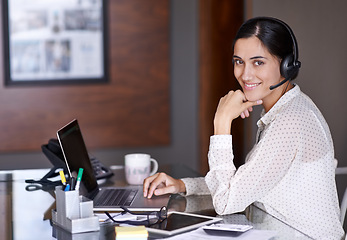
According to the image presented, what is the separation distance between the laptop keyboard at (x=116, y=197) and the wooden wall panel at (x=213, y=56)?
95.4 inches

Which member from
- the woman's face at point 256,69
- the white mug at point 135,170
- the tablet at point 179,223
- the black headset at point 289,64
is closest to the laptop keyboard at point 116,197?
the white mug at point 135,170

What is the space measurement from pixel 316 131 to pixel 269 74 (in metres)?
0.24

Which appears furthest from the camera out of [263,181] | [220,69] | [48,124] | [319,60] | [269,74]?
[220,69]

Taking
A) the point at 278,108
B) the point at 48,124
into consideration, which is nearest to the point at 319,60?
the point at 278,108

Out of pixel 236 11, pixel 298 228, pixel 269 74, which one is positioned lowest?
pixel 298 228

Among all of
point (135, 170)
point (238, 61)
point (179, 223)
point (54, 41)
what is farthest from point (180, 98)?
point (179, 223)

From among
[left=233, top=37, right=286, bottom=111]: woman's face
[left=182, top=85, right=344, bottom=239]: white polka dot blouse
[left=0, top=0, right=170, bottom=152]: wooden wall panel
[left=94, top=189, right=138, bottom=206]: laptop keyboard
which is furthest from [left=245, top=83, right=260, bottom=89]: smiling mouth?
[left=0, top=0, right=170, bottom=152]: wooden wall panel

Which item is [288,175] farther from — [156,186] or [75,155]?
[75,155]

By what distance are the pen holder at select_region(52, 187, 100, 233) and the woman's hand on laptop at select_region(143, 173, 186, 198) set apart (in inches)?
14.5

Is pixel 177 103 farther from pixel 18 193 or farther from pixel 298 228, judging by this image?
pixel 298 228

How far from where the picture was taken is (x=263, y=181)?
65.6 inches

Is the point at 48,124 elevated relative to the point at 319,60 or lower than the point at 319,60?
lower

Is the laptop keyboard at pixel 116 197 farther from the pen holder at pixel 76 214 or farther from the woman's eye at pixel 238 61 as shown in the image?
the woman's eye at pixel 238 61

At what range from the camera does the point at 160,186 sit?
1.95 metres
